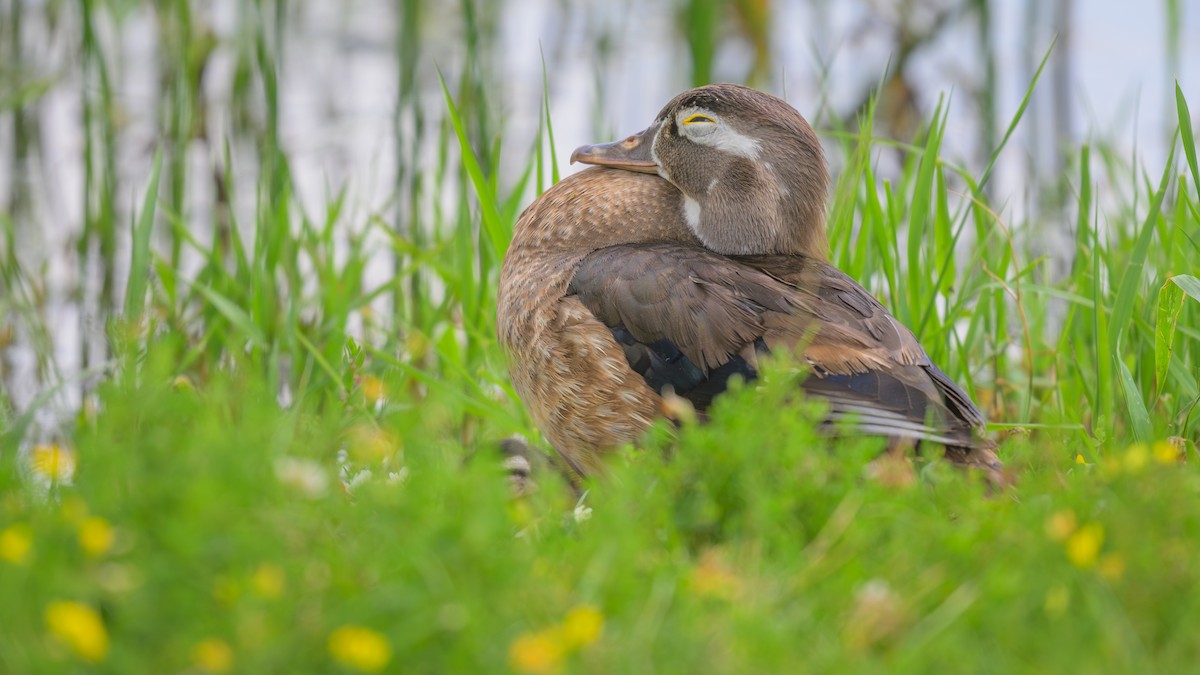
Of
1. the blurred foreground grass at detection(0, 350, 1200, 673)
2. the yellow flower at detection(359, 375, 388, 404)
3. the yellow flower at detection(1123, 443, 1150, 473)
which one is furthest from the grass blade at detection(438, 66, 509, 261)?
the yellow flower at detection(1123, 443, 1150, 473)

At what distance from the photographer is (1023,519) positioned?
207 centimetres


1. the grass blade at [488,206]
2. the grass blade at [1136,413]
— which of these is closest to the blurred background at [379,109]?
the grass blade at [488,206]

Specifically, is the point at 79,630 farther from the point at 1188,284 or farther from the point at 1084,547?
Result: the point at 1188,284

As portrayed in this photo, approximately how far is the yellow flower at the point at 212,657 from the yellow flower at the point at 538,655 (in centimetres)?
35

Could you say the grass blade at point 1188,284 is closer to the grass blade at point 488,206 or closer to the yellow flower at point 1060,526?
the yellow flower at point 1060,526

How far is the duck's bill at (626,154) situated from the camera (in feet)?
12.7

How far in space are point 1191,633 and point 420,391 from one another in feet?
10.4

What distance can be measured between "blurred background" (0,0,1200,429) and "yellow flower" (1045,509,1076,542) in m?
2.30

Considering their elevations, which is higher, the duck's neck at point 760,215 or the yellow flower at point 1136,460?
the yellow flower at point 1136,460

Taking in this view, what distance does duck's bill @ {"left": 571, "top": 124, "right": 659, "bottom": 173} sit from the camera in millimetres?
3877

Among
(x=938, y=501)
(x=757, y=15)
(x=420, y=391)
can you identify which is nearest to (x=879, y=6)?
(x=757, y=15)

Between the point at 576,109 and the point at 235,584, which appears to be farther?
the point at 576,109

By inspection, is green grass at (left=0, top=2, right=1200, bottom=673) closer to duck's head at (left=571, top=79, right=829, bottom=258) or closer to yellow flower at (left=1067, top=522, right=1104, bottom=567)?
yellow flower at (left=1067, top=522, right=1104, bottom=567)

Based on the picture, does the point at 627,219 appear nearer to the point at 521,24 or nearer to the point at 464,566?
the point at 464,566
